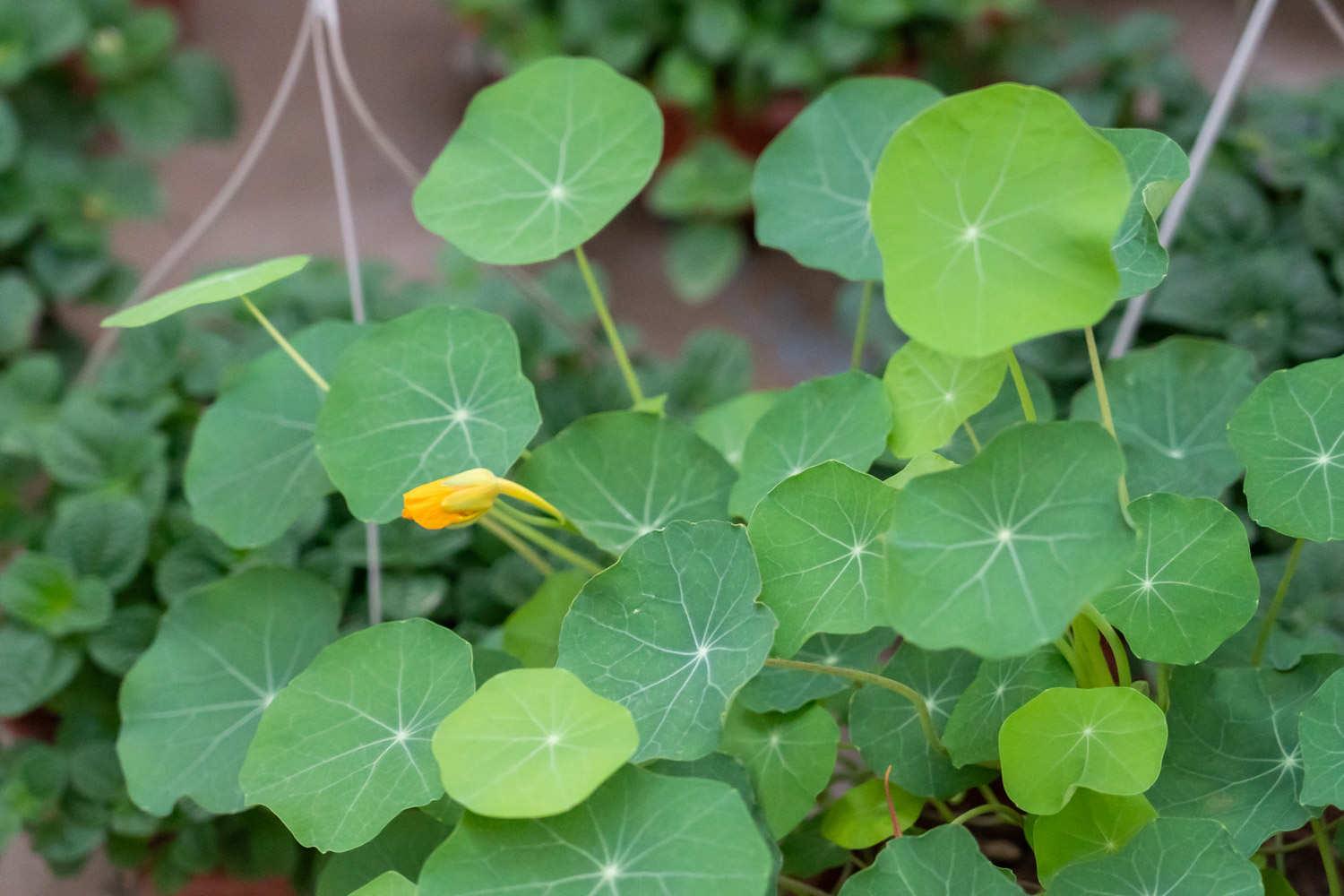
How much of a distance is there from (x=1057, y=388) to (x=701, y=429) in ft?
1.49

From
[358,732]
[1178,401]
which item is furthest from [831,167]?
[358,732]

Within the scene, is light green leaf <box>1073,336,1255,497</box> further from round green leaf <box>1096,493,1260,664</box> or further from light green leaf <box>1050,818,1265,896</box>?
light green leaf <box>1050,818,1265,896</box>

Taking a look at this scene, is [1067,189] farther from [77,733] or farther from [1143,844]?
[77,733]

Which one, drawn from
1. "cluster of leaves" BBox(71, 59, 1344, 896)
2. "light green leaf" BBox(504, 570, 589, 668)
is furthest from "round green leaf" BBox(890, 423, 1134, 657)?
"light green leaf" BBox(504, 570, 589, 668)

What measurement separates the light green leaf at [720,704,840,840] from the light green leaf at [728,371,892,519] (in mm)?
135

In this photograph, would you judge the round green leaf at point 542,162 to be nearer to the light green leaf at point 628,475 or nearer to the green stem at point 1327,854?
the light green leaf at point 628,475

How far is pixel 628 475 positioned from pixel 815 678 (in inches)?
7.3

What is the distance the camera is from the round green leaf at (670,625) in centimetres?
59

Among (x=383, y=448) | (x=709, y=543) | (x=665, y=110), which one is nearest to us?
(x=709, y=543)

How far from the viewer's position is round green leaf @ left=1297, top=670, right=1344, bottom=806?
1.85 feet

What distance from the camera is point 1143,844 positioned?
56 centimetres

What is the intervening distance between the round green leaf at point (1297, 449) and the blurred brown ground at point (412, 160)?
132 cm

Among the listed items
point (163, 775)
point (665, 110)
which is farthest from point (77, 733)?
point (665, 110)

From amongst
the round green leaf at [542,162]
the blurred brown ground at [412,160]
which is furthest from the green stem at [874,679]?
the blurred brown ground at [412,160]
